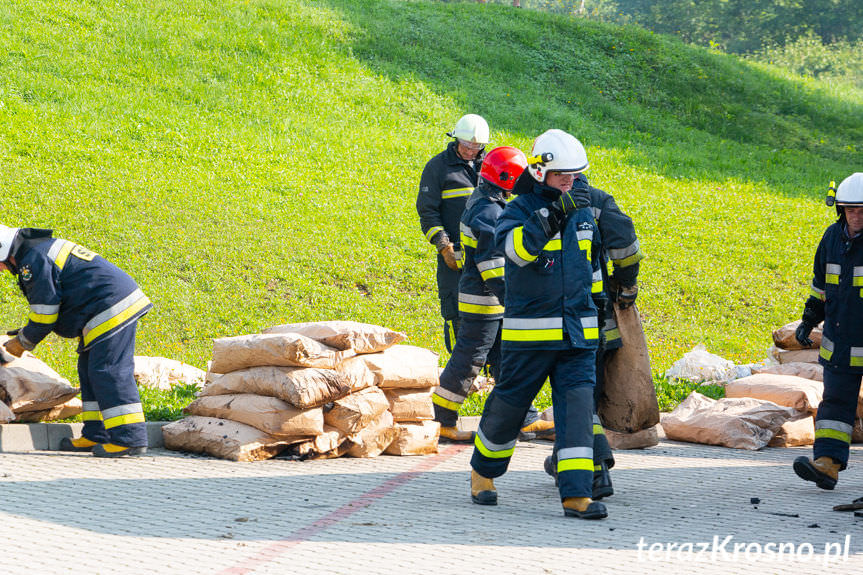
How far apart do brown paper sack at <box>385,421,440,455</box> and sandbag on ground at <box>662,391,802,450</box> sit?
200 centimetres

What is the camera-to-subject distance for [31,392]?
259 inches

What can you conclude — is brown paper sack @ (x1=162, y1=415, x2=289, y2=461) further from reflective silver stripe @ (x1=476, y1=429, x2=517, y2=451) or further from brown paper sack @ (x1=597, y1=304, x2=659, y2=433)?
brown paper sack @ (x1=597, y1=304, x2=659, y2=433)

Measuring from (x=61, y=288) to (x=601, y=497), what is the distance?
3.63 meters

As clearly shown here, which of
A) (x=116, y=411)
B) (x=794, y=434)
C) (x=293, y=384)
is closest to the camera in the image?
(x=293, y=384)

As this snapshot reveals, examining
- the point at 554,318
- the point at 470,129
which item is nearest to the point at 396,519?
the point at 554,318

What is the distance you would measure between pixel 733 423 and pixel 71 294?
4.82 meters

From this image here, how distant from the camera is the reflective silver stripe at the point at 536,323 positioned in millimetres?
5055

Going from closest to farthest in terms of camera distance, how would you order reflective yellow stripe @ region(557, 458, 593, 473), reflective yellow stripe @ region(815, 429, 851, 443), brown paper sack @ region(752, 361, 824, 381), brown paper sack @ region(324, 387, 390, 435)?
1. reflective yellow stripe @ region(557, 458, 593, 473)
2. reflective yellow stripe @ region(815, 429, 851, 443)
3. brown paper sack @ region(324, 387, 390, 435)
4. brown paper sack @ region(752, 361, 824, 381)

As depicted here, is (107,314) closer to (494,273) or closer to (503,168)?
(494,273)

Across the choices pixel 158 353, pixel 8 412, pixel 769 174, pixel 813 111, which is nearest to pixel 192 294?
pixel 158 353

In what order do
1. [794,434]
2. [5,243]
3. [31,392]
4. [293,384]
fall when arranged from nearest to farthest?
1. [5,243]
2. [293,384]
3. [31,392]
4. [794,434]

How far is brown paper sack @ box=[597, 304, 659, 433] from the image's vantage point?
20.5 ft

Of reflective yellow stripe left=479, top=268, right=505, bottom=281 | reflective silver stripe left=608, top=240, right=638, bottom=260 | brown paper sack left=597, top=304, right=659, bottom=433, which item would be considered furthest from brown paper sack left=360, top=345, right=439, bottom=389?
reflective silver stripe left=608, top=240, right=638, bottom=260

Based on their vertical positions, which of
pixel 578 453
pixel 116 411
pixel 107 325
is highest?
pixel 107 325
